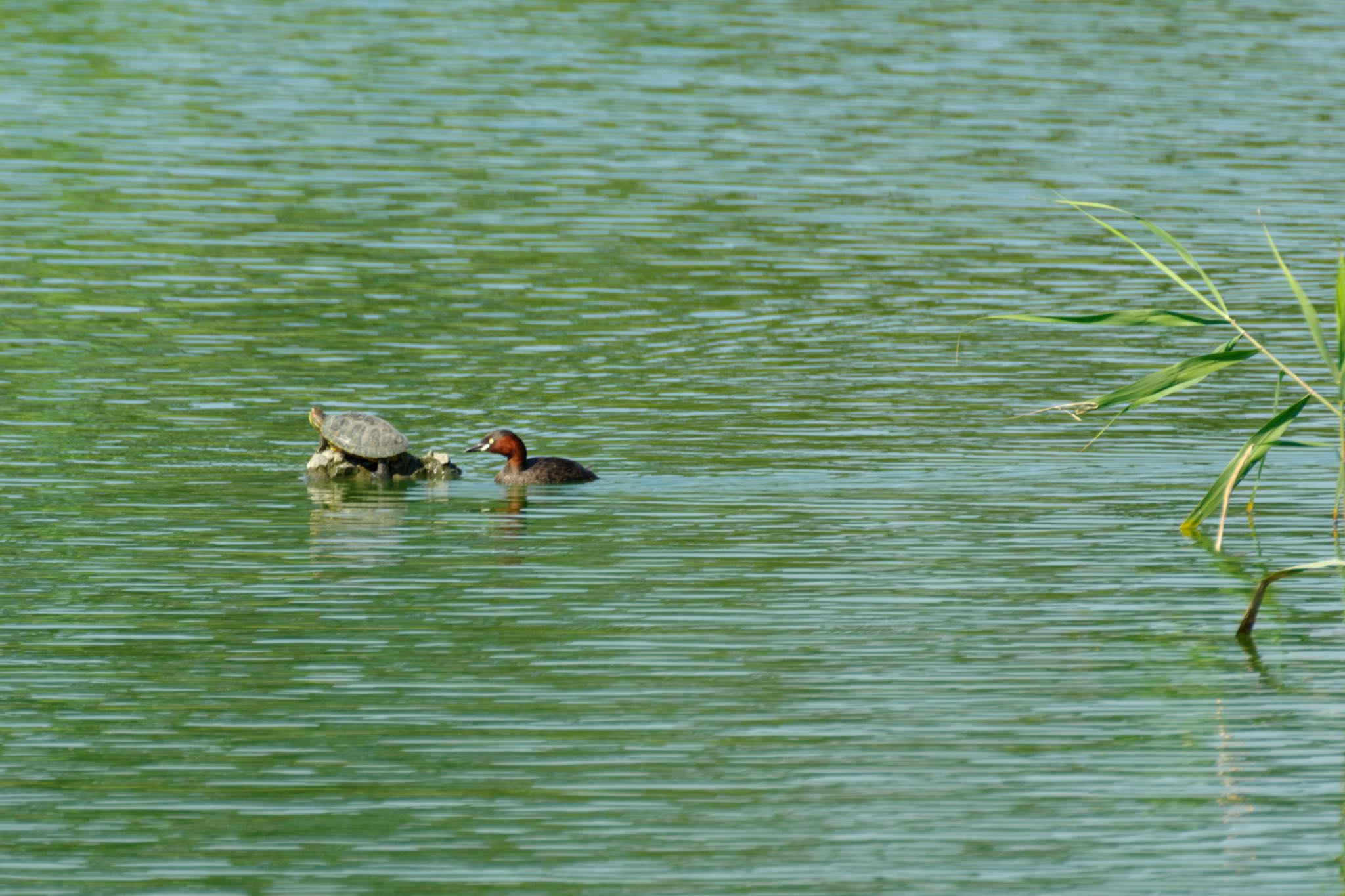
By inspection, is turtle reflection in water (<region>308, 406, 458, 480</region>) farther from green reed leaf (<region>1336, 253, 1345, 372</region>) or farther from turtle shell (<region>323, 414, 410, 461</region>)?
green reed leaf (<region>1336, 253, 1345, 372</region>)

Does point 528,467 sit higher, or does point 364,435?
point 364,435

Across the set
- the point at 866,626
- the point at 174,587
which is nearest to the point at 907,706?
the point at 866,626

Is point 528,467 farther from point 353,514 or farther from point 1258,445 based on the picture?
point 1258,445

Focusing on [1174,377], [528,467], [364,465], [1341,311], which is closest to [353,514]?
[364,465]

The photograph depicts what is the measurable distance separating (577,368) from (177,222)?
7.62 metres

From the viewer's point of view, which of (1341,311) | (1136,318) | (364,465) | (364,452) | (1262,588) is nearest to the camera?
(1262,588)

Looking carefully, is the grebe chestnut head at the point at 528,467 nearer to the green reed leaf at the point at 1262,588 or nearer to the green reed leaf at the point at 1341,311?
the green reed leaf at the point at 1262,588

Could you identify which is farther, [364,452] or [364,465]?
[364,465]

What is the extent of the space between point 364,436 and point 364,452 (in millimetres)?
101

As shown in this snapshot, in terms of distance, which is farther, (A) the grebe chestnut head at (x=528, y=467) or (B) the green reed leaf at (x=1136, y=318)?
(A) the grebe chestnut head at (x=528, y=467)

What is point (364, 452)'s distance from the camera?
15578 mm

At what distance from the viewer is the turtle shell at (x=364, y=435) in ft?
51.2

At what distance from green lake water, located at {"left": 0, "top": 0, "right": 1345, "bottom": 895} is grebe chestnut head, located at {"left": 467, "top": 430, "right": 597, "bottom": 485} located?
235mm

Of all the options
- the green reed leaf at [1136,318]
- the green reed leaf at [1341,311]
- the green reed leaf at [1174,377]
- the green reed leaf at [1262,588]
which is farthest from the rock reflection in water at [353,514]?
the green reed leaf at [1341,311]
